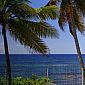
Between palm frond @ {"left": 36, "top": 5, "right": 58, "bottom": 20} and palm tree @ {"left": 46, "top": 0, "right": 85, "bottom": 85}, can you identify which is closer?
palm frond @ {"left": 36, "top": 5, "right": 58, "bottom": 20}

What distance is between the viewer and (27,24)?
14047 mm

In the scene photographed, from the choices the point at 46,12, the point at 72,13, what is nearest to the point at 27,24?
the point at 46,12

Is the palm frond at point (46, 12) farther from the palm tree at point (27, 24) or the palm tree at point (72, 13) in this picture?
the palm tree at point (72, 13)

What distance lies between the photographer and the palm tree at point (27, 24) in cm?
1370

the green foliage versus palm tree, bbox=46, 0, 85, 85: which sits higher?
palm tree, bbox=46, 0, 85, 85

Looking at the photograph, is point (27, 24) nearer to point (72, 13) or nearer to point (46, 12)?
point (46, 12)

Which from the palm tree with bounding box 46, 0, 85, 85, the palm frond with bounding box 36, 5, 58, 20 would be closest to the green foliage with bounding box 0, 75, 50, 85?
the palm tree with bounding box 46, 0, 85, 85

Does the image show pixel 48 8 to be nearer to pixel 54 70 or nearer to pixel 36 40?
pixel 36 40

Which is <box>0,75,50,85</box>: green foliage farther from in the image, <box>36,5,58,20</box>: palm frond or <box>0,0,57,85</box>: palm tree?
<box>36,5,58,20</box>: palm frond

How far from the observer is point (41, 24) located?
14.2 m

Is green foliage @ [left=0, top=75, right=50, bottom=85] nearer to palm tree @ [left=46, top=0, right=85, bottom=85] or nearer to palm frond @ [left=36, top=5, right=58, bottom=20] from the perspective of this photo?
palm tree @ [left=46, top=0, right=85, bottom=85]

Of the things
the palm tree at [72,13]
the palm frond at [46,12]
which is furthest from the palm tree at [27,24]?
the palm tree at [72,13]

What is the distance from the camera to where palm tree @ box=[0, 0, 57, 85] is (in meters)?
13.7

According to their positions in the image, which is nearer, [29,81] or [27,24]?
[27,24]
